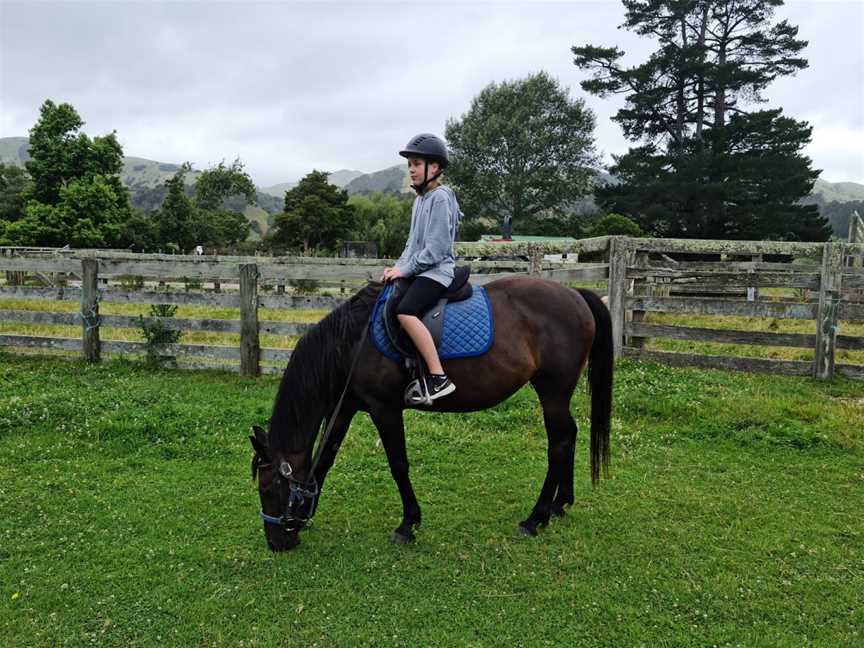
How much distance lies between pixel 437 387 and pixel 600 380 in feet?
4.58

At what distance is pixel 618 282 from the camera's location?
786 cm

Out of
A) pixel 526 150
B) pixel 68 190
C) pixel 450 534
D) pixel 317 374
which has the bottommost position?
pixel 450 534

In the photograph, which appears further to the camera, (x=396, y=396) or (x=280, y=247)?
(x=280, y=247)

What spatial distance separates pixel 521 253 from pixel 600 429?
12.8 feet

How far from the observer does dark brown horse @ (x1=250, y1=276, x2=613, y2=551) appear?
344cm

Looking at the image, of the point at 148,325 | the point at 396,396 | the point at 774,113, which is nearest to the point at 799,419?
the point at 396,396

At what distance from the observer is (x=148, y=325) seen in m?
7.63

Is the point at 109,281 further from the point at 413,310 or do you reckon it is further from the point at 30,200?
the point at 30,200

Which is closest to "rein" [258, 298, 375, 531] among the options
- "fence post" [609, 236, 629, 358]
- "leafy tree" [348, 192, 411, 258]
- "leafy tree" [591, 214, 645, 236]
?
"fence post" [609, 236, 629, 358]

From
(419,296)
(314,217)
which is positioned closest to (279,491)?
(419,296)

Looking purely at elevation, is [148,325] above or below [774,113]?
below

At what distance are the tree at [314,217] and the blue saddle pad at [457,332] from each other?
45620mm

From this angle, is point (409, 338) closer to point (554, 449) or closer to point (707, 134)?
point (554, 449)

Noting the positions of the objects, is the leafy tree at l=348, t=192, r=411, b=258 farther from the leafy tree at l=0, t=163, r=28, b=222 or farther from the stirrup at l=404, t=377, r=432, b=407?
the stirrup at l=404, t=377, r=432, b=407
